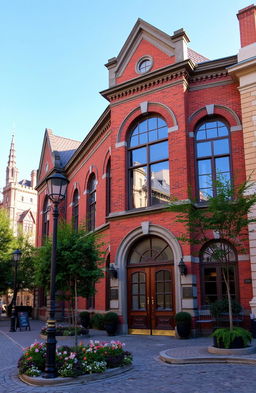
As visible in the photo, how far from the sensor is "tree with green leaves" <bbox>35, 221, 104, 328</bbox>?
1329 cm

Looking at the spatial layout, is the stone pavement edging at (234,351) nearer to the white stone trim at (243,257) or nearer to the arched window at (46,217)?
the white stone trim at (243,257)

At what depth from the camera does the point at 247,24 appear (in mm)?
16156

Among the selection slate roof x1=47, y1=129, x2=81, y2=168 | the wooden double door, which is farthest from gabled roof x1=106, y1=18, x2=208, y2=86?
slate roof x1=47, y1=129, x2=81, y2=168

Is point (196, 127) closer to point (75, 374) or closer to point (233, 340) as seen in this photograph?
point (233, 340)

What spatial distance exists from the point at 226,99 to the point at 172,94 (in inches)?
88.4

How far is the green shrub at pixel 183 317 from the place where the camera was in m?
13.6

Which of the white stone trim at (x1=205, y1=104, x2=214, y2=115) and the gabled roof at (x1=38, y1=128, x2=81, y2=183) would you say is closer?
the white stone trim at (x1=205, y1=104, x2=214, y2=115)

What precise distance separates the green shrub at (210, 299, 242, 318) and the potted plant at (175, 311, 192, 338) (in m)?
0.88

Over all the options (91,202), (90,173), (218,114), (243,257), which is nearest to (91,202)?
(91,202)

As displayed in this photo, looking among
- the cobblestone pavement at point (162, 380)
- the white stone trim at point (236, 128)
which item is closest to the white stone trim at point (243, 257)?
the white stone trim at point (236, 128)

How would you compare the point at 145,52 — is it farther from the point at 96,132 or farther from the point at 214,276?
the point at 214,276

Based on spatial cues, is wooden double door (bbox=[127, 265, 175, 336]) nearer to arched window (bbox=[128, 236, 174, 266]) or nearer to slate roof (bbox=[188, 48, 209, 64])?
arched window (bbox=[128, 236, 174, 266])

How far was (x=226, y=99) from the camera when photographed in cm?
1609

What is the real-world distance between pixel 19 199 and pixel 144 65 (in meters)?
77.0
